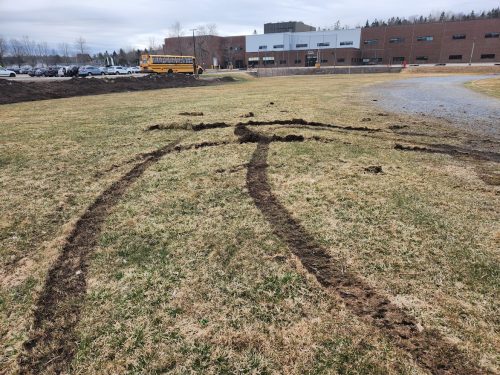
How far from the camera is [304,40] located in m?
97.4

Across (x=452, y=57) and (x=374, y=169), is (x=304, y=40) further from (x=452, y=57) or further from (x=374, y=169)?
(x=374, y=169)

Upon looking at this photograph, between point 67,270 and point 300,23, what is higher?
point 300,23

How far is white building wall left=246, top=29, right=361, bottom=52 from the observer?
306ft

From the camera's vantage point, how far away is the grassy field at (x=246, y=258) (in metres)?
2.68

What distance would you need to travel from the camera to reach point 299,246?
4.06 meters

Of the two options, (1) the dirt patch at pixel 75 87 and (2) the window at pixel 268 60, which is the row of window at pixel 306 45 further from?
(1) the dirt patch at pixel 75 87

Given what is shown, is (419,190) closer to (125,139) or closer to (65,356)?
(65,356)

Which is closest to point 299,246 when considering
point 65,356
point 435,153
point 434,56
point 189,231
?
point 189,231

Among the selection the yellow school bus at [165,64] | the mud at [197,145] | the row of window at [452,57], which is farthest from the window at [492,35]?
the mud at [197,145]

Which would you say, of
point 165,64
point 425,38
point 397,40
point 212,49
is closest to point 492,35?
point 425,38

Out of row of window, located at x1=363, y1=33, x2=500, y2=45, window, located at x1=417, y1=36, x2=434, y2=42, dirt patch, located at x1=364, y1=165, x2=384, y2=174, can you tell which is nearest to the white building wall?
row of window, located at x1=363, y1=33, x2=500, y2=45

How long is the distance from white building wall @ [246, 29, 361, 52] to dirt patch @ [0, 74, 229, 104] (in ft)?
231

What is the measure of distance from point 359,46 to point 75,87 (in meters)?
87.0

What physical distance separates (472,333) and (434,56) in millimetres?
102246
